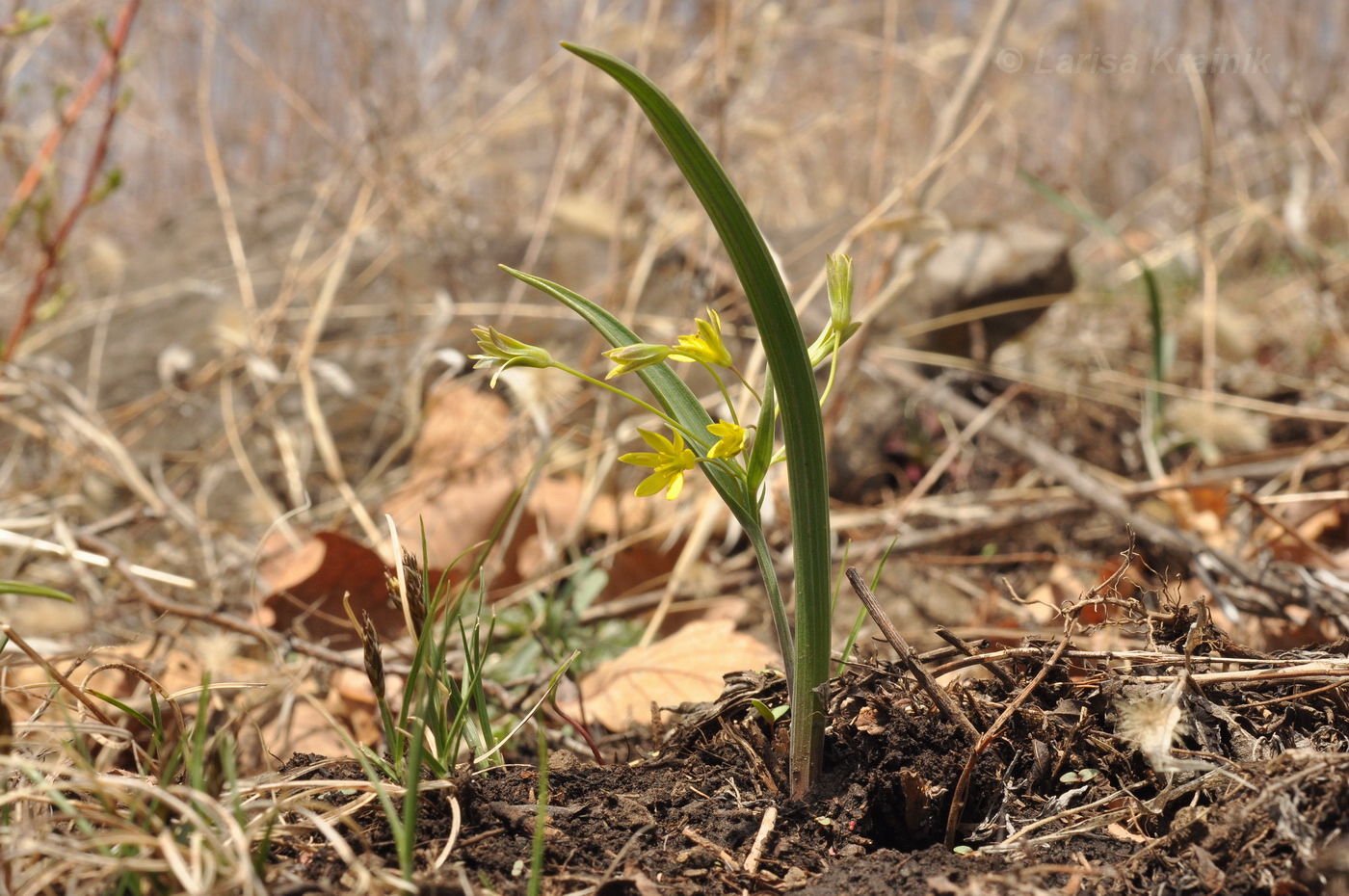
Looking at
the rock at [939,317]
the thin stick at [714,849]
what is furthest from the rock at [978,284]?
the thin stick at [714,849]

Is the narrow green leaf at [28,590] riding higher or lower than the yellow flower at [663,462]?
A: lower

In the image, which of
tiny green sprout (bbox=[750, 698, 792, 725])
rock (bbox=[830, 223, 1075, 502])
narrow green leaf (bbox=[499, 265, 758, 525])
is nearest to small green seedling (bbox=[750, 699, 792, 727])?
tiny green sprout (bbox=[750, 698, 792, 725])

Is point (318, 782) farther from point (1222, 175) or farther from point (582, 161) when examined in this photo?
point (1222, 175)

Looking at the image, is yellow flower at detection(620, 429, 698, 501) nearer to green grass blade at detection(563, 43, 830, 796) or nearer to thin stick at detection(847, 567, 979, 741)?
green grass blade at detection(563, 43, 830, 796)

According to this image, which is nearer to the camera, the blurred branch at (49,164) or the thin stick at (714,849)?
the thin stick at (714,849)

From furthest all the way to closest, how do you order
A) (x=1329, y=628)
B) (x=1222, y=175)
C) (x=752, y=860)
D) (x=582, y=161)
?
(x=1222, y=175) → (x=582, y=161) → (x=1329, y=628) → (x=752, y=860)

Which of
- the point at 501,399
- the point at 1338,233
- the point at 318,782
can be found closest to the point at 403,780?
the point at 318,782

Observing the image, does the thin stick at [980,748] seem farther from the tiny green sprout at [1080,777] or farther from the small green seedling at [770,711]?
the small green seedling at [770,711]
